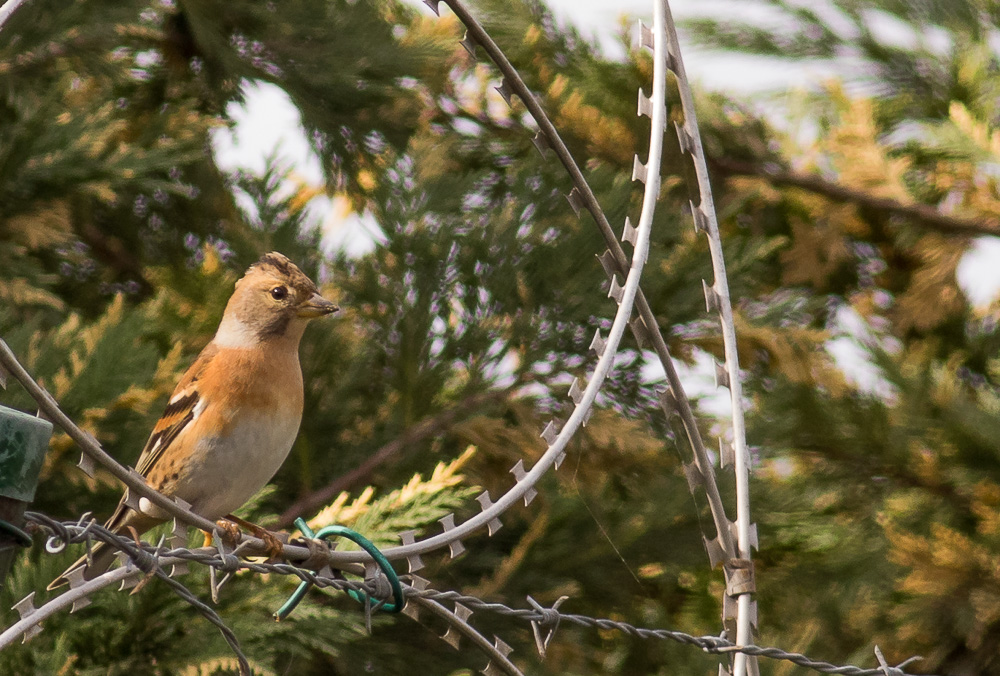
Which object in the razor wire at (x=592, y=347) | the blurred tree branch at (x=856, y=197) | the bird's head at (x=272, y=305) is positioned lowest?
the blurred tree branch at (x=856, y=197)

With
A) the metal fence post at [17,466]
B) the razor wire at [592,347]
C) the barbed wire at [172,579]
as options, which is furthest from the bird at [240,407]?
the metal fence post at [17,466]

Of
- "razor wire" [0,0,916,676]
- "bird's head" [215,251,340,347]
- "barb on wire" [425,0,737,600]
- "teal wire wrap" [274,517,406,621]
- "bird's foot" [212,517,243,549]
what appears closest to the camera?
"teal wire wrap" [274,517,406,621]

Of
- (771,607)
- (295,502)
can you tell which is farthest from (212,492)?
(771,607)

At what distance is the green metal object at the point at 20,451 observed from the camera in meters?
0.92

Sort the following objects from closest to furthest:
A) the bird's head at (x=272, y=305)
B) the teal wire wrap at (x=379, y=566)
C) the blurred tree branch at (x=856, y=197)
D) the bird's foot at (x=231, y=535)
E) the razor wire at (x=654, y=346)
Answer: the teal wire wrap at (x=379, y=566)
the razor wire at (x=654, y=346)
the bird's foot at (x=231, y=535)
the bird's head at (x=272, y=305)
the blurred tree branch at (x=856, y=197)

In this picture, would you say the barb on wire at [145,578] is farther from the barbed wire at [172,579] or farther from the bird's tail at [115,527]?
the bird's tail at [115,527]

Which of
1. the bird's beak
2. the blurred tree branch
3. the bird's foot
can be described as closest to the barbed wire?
the bird's foot

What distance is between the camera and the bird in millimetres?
1629

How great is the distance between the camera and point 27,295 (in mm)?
2273

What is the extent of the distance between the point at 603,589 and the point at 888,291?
1619 mm

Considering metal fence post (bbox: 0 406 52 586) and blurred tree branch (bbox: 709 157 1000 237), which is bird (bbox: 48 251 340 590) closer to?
metal fence post (bbox: 0 406 52 586)

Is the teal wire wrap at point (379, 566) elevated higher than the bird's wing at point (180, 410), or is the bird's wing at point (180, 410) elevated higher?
the teal wire wrap at point (379, 566)

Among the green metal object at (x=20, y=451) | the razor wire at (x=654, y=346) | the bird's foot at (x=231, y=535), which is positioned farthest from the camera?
the bird's foot at (x=231, y=535)

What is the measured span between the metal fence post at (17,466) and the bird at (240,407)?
0.64 meters
